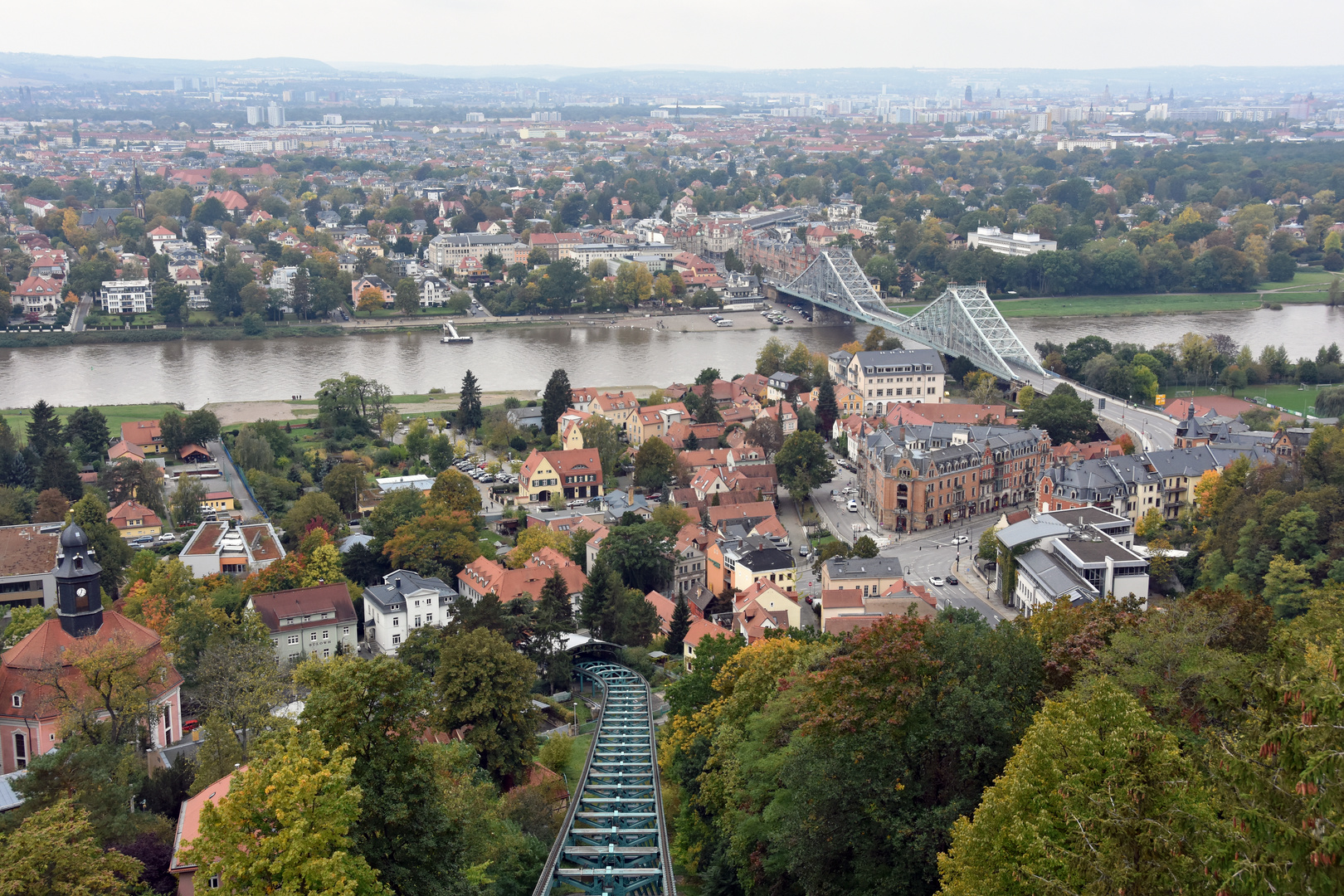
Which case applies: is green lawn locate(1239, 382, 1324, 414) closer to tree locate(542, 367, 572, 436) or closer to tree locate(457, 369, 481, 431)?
tree locate(542, 367, 572, 436)

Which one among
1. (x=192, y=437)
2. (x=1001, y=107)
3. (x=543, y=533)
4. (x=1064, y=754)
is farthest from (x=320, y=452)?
(x=1001, y=107)

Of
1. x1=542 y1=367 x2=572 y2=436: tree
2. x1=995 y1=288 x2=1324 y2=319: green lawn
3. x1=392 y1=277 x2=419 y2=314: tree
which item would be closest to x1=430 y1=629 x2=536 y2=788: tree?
x1=542 y1=367 x2=572 y2=436: tree

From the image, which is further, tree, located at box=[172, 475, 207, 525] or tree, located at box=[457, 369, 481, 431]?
tree, located at box=[457, 369, 481, 431]

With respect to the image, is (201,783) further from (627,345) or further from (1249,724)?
(627,345)

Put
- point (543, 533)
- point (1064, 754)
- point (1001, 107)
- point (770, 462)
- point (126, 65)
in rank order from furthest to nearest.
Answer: point (126, 65) < point (1001, 107) < point (770, 462) < point (543, 533) < point (1064, 754)

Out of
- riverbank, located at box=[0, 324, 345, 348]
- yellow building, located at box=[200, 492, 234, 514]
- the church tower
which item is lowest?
yellow building, located at box=[200, 492, 234, 514]

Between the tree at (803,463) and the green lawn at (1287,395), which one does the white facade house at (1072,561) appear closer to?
the tree at (803,463)

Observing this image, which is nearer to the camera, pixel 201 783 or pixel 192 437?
pixel 201 783
